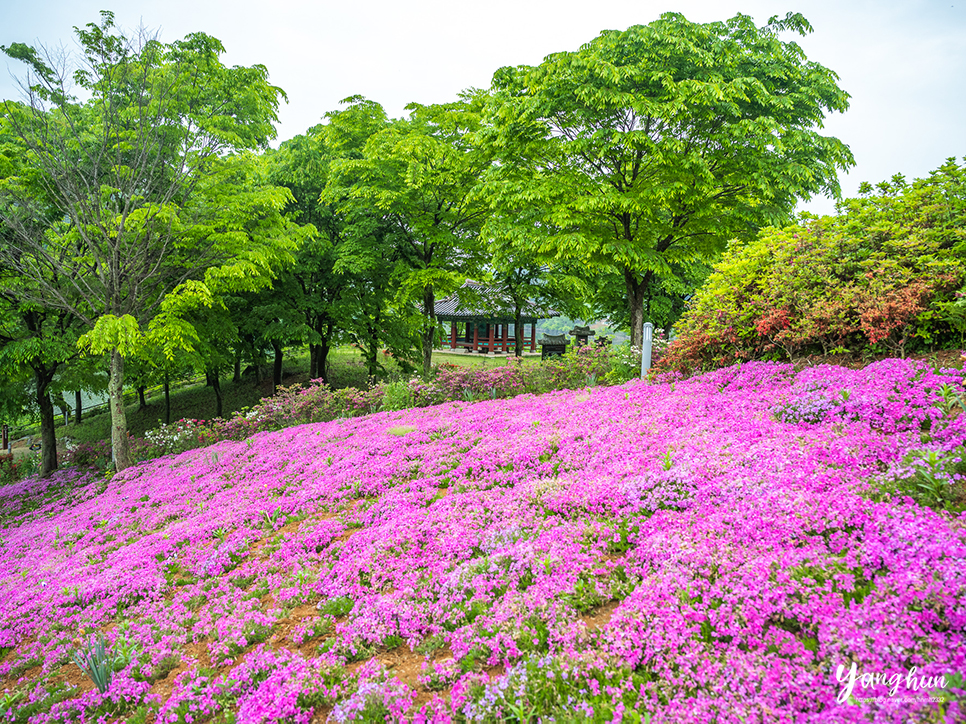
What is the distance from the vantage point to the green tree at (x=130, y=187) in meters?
11.1

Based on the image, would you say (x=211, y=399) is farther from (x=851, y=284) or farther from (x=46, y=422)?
(x=851, y=284)

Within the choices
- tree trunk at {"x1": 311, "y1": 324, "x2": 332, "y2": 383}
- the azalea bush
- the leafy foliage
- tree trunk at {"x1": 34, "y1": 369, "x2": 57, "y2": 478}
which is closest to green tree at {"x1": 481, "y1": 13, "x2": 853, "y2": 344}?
the azalea bush

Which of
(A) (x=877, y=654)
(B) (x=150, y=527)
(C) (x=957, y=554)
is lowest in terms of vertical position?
(B) (x=150, y=527)

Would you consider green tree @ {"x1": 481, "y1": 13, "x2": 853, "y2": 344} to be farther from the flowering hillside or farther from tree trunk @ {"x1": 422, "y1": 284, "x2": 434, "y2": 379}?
the flowering hillside

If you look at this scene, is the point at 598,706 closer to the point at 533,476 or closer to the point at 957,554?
the point at 957,554

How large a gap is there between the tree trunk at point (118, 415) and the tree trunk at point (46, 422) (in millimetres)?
3734

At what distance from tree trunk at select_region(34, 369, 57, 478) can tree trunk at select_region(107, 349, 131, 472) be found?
12.3 ft

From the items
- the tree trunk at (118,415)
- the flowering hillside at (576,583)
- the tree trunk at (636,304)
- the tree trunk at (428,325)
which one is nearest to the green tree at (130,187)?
the tree trunk at (118,415)

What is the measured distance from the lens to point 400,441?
328 inches

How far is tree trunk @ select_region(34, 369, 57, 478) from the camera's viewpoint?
14203 mm

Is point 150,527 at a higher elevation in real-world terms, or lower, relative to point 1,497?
higher

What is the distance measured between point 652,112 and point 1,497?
62.1 feet

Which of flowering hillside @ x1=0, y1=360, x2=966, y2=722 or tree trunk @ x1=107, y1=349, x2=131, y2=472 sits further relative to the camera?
tree trunk @ x1=107, y1=349, x2=131, y2=472

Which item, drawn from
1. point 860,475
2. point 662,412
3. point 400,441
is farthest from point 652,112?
point 860,475
